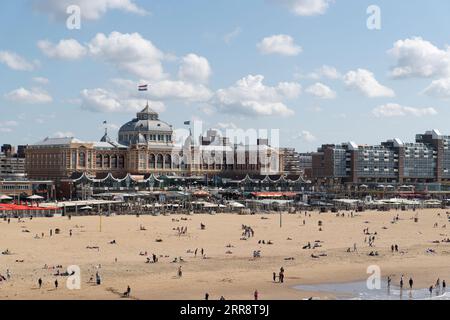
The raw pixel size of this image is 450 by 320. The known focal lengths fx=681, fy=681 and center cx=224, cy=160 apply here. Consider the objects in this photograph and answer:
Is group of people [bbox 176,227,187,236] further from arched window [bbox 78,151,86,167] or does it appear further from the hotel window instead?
the hotel window

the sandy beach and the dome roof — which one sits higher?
the dome roof

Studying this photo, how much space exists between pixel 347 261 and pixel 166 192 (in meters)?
74.3

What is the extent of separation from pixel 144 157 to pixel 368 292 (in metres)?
114

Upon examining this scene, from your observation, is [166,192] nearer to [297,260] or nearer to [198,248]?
[198,248]

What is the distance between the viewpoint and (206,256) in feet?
167

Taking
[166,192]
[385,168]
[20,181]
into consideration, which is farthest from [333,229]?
[385,168]

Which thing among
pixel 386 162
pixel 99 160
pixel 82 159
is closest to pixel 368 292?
pixel 82 159

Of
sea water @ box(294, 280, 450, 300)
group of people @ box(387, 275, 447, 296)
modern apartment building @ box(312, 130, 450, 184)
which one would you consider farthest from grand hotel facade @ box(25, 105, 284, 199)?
group of people @ box(387, 275, 447, 296)

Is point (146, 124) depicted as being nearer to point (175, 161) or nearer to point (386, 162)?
point (175, 161)

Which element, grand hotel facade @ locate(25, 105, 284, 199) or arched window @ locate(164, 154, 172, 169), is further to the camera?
arched window @ locate(164, 154, 172, 169)

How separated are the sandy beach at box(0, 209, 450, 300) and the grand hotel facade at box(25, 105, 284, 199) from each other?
57219 mm

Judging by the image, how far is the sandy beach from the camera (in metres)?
37.2

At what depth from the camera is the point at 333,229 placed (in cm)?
7719

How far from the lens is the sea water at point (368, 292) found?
3584cm
